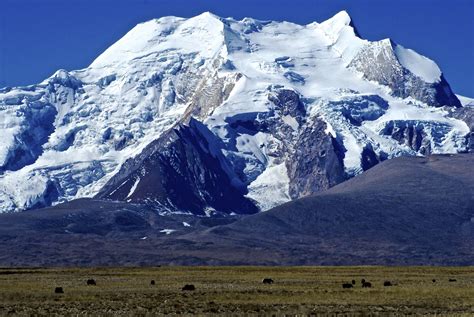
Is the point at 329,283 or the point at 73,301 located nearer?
the point at 73,301

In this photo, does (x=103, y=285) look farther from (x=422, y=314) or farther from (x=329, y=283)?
(x=422, y=314)

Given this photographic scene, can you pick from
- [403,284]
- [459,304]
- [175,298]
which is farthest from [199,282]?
[459,304]

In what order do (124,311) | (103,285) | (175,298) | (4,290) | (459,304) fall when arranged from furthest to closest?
(103,285) < (4,290) < (175,298) < (459,304) < (124,311)

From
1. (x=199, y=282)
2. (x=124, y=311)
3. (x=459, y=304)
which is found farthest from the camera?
(x=199, y=282)

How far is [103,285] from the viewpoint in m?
128

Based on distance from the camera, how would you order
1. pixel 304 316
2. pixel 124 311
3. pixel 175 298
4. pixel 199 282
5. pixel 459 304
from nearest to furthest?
pixel 304 316 → pixel 124 311 → pixel 459 304 → pixel 175 298 → pixel 199 282

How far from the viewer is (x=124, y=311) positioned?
299 feet

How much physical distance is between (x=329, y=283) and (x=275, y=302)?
35.2 m

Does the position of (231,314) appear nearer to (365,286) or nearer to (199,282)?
(365,286)

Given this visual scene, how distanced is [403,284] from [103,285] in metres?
30.1

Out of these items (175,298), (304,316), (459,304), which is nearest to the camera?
(304,316)

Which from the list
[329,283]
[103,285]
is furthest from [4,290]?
[329,283]

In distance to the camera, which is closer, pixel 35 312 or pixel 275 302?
pixel 35 312

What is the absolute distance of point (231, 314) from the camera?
3469 inches
